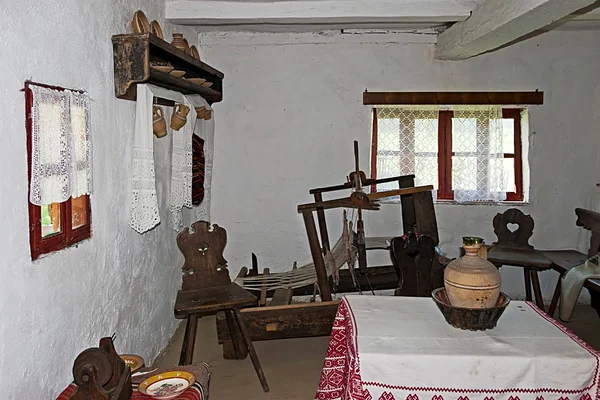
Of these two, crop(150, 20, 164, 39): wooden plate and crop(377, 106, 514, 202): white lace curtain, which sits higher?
crop(150, 20, 164, 39): wooden plate

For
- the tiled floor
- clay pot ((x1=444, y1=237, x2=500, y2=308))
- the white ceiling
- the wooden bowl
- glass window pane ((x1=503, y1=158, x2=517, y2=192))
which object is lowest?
the tiled floor

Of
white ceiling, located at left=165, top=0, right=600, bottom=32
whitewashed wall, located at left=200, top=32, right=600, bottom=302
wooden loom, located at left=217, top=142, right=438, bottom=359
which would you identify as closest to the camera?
wooden loom, located at left=217, top=142, right=438, bottom=359

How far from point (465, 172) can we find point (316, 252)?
196cm

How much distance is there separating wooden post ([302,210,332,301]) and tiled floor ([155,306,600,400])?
0.46 metres

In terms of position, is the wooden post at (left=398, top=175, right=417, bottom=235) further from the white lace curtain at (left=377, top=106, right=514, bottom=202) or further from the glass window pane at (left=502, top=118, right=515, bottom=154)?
the glass window pane at (left=502, top=118, right=515, bottom=154)

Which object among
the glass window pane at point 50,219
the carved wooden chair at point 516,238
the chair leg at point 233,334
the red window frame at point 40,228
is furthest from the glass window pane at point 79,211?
the carved wooden chair at point 516,238

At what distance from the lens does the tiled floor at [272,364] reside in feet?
10.5

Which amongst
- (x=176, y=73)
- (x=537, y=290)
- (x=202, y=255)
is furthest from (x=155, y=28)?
(x=537, y=290)

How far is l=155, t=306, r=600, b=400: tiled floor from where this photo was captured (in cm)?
321

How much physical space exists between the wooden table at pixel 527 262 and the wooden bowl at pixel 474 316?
6.95ft

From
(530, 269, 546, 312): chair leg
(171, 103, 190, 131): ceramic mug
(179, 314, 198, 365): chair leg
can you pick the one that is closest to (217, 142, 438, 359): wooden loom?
(179, 314, 198, 365): chair leg

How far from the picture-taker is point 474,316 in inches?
87.4

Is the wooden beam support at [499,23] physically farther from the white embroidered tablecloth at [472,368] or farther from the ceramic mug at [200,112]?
the ceramic mug at [200,112]

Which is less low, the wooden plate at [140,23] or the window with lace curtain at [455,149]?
the wooden plate at [140,23]
